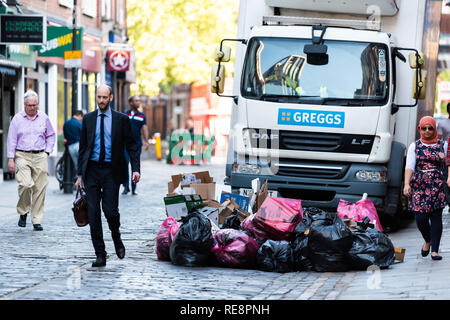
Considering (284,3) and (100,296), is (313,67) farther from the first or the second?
(100,296)

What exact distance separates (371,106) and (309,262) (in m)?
3.84

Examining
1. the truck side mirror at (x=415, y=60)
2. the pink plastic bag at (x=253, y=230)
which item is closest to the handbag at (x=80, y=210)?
the pink plastic bag at (x=253, y=230)

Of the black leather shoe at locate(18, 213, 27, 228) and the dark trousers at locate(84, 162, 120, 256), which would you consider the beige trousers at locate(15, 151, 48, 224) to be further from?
the dark trousers at locate(84, 162, 120, 256)

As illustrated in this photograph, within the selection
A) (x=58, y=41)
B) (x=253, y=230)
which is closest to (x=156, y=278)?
(x=253, y=230)

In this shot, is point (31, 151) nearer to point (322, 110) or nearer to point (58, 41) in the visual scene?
point (322, 110)

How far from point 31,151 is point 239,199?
3.04 meters

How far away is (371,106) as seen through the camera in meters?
12.9

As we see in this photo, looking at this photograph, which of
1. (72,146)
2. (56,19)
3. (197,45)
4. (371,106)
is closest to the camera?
(371,106)

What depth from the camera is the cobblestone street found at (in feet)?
25.9

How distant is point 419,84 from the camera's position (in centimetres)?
1298

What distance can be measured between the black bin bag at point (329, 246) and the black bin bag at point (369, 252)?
0.09 m

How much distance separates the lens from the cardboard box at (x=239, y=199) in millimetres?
11898
